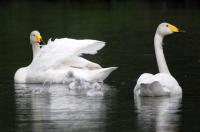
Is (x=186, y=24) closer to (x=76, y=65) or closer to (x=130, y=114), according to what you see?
(x=76, y=65)

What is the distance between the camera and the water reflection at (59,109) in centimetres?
1120

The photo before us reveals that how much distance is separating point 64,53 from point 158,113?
4.75 metres

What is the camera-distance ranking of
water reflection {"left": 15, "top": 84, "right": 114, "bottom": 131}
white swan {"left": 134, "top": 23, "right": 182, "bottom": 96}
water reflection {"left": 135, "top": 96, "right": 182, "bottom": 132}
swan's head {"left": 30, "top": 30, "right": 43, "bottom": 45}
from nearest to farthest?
1. water reflection {"left": 135, "top": 96, "right": 182, "bottom": 132}
2. water reflection {"left": 15, "top": 84, "right": 114, "bottom": 131}
3. white swan {"left": 134, "top": 23, "right": 182, "bottom": 96}
4. swan's head {"left": 30, "top": 30, "right": 43, "bottom": 45}

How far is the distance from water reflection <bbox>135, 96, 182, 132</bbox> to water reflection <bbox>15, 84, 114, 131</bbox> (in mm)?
593

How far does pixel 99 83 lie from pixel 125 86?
0.70 meters

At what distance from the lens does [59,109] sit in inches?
503

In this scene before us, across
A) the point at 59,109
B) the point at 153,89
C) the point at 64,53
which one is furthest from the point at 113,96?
the point at 64,53

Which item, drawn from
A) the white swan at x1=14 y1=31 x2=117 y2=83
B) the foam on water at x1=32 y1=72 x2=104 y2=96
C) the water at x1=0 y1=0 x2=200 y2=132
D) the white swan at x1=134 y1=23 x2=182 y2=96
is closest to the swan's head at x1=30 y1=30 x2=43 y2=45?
the water at x1=0 y1=0 x2=200 y2=132

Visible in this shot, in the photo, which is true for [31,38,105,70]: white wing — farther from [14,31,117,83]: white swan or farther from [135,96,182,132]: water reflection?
[135,96,182,132]: water reflection

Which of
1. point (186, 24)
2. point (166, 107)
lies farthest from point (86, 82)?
point (186, 24)

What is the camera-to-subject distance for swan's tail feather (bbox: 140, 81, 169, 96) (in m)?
13.5

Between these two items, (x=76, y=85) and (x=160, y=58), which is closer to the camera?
(x=160, y=58)

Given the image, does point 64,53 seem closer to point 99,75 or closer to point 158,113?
point 99,75

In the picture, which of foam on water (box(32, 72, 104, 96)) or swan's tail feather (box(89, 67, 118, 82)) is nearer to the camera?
foam on water (box(32, 72, 104, 96))
